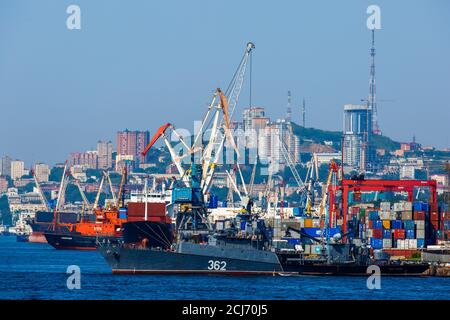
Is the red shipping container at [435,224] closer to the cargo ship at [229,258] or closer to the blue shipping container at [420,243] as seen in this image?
the blue shipping container at [420,243]

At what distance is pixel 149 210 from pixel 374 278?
190 feet

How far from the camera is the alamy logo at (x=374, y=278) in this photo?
73.6 m

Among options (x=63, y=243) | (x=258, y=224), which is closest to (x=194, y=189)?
(x=258, y=224)

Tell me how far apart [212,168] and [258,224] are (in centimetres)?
5636

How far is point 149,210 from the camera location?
136 m

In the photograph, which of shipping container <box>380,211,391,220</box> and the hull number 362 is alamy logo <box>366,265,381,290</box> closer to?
the hull number 362

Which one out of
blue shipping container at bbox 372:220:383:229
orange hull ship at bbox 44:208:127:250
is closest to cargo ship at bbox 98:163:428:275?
blue shipping container at bbox 372:220:383:229

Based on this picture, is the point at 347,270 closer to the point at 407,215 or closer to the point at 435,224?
the point at 407,215

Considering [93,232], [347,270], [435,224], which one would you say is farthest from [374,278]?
[93,232]

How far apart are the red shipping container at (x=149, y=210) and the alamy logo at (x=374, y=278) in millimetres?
48752

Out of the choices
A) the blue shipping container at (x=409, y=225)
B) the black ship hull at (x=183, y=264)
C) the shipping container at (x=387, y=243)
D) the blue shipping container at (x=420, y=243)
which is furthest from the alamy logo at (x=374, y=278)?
the blue shipping container at (x=409, y=225)
